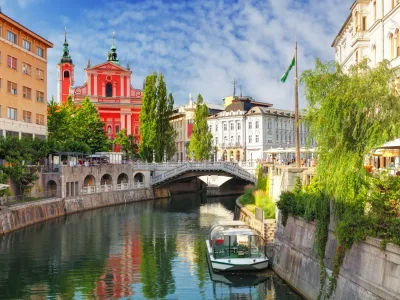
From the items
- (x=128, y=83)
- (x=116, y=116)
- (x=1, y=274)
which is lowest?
(x=1, y=274)

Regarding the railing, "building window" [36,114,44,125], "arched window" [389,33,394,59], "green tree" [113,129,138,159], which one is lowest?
the railing

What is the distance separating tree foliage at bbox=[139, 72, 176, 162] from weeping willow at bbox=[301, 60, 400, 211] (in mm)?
62993

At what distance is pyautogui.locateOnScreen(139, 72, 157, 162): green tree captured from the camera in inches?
3334

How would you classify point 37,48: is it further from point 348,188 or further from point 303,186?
point 348,188

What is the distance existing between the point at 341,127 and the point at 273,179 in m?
26.3

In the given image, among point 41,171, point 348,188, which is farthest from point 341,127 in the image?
point 41,171

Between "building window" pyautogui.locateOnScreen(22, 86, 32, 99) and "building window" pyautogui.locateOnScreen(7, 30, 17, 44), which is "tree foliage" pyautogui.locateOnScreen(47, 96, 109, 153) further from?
"building window" pyautogui.locateOnScreen(7, 30, 17, 44)

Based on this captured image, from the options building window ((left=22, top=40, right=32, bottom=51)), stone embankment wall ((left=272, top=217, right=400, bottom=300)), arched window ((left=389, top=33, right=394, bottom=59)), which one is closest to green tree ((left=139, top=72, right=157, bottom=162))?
building window ((left=22, top=40, right=32, bottom=51))

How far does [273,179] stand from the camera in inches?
1884

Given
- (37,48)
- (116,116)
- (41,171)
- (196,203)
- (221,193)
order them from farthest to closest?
(116,116) → (221,193) → (196,203) → (37,48) → (41,171)

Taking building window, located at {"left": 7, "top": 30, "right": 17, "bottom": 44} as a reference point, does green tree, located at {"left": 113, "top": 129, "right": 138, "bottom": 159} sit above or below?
below

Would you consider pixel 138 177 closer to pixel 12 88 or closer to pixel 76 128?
pixel 76 128

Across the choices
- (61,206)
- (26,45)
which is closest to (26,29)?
(26,45)

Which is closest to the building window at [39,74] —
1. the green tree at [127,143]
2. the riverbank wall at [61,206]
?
the riverbank wall at [61,206]
